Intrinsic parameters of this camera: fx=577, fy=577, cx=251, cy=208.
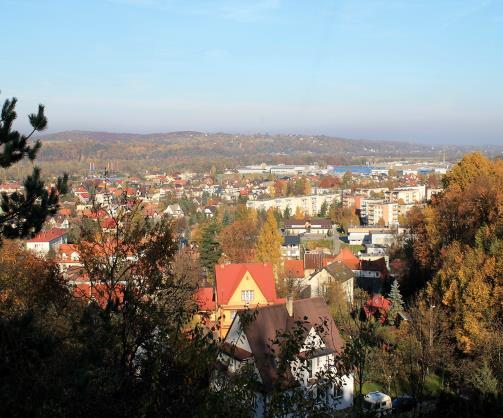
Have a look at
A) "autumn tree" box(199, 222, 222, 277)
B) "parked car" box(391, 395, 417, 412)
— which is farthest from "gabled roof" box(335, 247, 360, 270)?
"parked car" box(391, 395, 417, 412)

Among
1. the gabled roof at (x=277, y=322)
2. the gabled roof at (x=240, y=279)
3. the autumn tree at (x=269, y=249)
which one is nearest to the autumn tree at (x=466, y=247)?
the gabled roof at (x=277, y=322)

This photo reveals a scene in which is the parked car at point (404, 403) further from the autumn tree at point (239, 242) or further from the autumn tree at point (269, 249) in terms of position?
the autumn tree at point (239, 242)

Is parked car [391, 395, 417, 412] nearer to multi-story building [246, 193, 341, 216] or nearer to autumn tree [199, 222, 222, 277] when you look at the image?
autumn tree [199, 222, 222, 277]

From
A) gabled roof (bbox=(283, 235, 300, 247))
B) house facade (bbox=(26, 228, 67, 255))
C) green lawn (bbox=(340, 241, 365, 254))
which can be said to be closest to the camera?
house facade (bbox=(26, 228, 67, 255))

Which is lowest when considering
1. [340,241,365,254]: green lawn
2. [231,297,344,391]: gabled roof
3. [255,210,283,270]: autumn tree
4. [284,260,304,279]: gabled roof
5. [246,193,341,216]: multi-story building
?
[340,241,365,254]: green lawn

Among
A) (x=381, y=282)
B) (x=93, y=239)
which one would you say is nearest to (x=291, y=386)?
(x=93, y=239)

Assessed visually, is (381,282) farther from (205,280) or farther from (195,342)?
(195,342)

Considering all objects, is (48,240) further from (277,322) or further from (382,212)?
(382,212)
